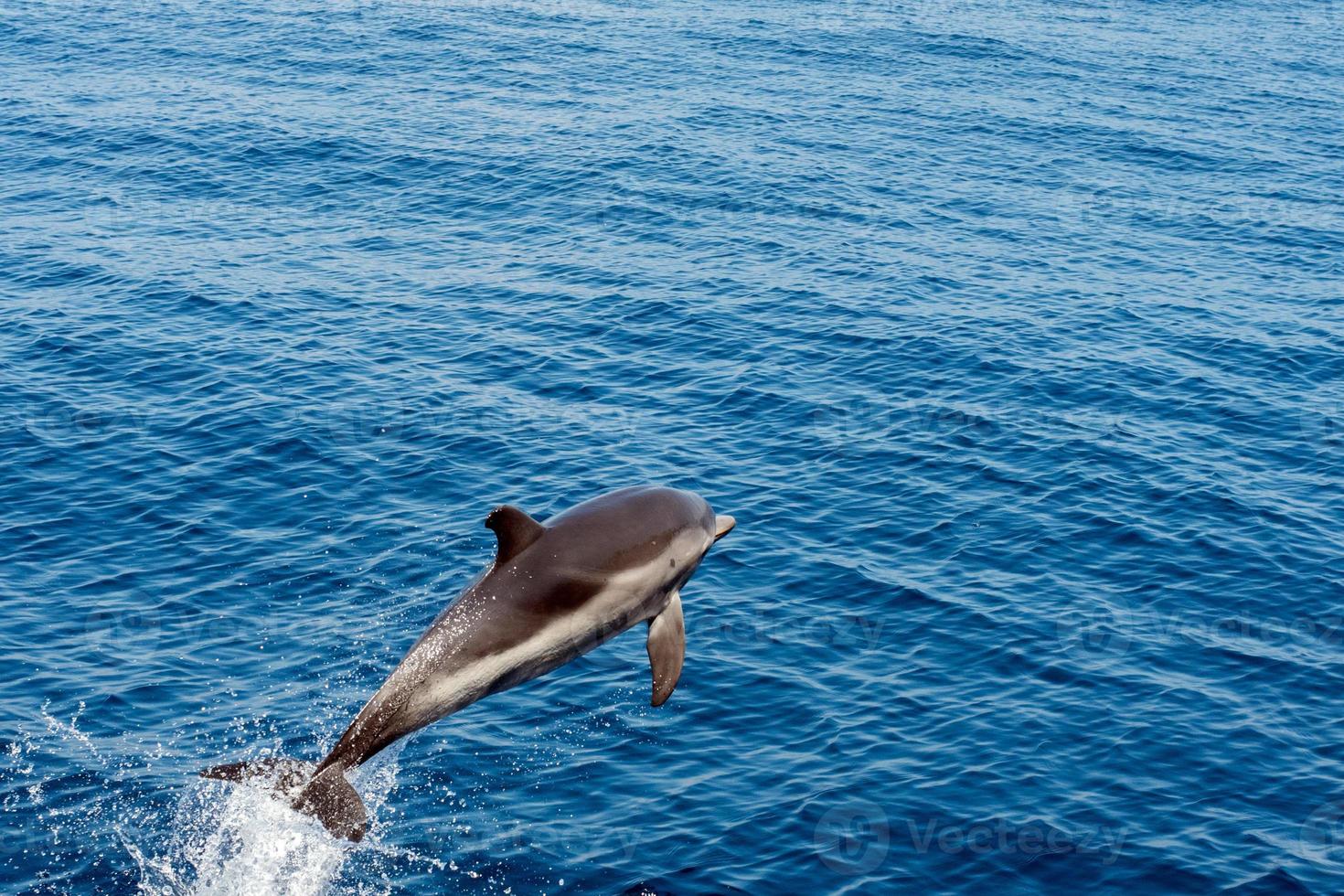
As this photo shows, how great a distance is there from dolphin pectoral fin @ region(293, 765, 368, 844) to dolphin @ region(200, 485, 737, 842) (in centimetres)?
1

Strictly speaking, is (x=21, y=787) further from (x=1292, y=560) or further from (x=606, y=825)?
(x=1292, y=560)

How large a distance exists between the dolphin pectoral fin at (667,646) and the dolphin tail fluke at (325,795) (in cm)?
436

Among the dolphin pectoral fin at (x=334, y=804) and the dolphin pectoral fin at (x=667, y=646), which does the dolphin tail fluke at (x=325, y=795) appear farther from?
the dolphin pectoral fin at (x=667, y=646)

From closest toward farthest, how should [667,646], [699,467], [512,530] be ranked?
1. [512,530]
2. [667,646]
3. [699,467]

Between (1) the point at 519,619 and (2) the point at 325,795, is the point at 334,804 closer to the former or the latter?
(2) the point at 325,795

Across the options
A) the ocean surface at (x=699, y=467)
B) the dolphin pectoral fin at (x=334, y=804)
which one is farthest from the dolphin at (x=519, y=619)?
the ocean surface at (x=699, y=467)

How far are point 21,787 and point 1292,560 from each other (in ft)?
96.8

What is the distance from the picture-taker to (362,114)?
7544 centimetres

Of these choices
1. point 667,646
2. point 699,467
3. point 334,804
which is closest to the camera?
point 334,804

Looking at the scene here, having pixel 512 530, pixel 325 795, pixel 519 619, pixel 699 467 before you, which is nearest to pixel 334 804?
pixel 325 795

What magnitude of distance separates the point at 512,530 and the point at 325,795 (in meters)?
4.10

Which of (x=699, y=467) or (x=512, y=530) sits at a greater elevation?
(x=512, y=530)

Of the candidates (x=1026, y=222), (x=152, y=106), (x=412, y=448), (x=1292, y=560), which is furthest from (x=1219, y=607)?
(x=152, y=106)

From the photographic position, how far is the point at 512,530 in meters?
18.6
